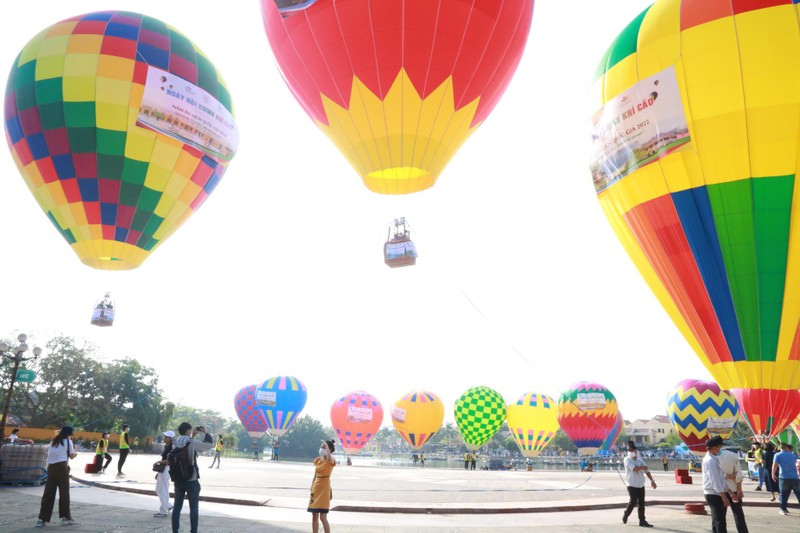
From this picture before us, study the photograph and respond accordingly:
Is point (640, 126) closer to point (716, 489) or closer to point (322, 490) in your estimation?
point (716, 489)

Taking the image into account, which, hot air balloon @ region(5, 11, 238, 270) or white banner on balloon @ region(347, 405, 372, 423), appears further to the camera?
white banner on balloon @ region(347, 405, 372, 423)

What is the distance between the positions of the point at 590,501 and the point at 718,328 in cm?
486

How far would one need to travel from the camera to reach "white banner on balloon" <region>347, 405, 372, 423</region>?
4200 cm

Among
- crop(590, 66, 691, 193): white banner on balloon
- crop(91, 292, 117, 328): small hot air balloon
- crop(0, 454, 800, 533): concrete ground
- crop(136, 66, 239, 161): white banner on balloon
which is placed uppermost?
crop(136, 66, 239, 161): white banner on balloon

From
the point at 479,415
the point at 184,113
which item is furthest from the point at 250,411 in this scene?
the point at 184,113

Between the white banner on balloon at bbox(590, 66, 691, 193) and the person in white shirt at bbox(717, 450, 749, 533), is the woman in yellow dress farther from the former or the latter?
the white banner on balloon at bbox(590, 66, 691, 193)

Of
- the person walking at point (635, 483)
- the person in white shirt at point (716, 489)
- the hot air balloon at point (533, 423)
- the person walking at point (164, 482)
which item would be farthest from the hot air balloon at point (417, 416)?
the person in white shirt at point (716, 489)

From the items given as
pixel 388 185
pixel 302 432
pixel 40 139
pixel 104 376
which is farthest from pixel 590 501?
pixel 302 432

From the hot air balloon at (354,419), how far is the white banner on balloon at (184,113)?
30010mm

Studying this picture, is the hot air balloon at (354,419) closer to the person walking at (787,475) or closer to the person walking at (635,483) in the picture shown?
the person walking at (787,475)

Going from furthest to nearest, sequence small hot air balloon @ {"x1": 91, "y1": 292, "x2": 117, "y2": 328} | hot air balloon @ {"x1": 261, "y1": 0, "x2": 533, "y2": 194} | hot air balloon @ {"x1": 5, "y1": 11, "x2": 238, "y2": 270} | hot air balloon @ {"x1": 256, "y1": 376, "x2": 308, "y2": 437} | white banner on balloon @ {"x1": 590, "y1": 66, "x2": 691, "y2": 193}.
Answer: hot air balloon @ {"x1": 256, "y1": 376, "x2": 308, "y2": 437} → small hot air balloon @ {"x1": 91, "y1": 292, "x2": 117, "y2": 328} → hot air balloon @ {"x1": 5, "y1": 11, "x2": 238, "y2": 270} → white banner on balloon @ {"x1": 590, "y1": 66, "x2": 691, "y2": 193} → hot air balloon @ {"x1": 261, "y1": 0, "x2": 533, "y2": 194}

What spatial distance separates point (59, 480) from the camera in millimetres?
7574

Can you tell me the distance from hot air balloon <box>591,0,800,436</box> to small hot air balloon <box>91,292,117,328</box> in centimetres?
1610

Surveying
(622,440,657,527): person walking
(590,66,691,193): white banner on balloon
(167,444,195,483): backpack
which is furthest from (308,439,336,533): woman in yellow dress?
(590,66,691,193): white banner on balloon
